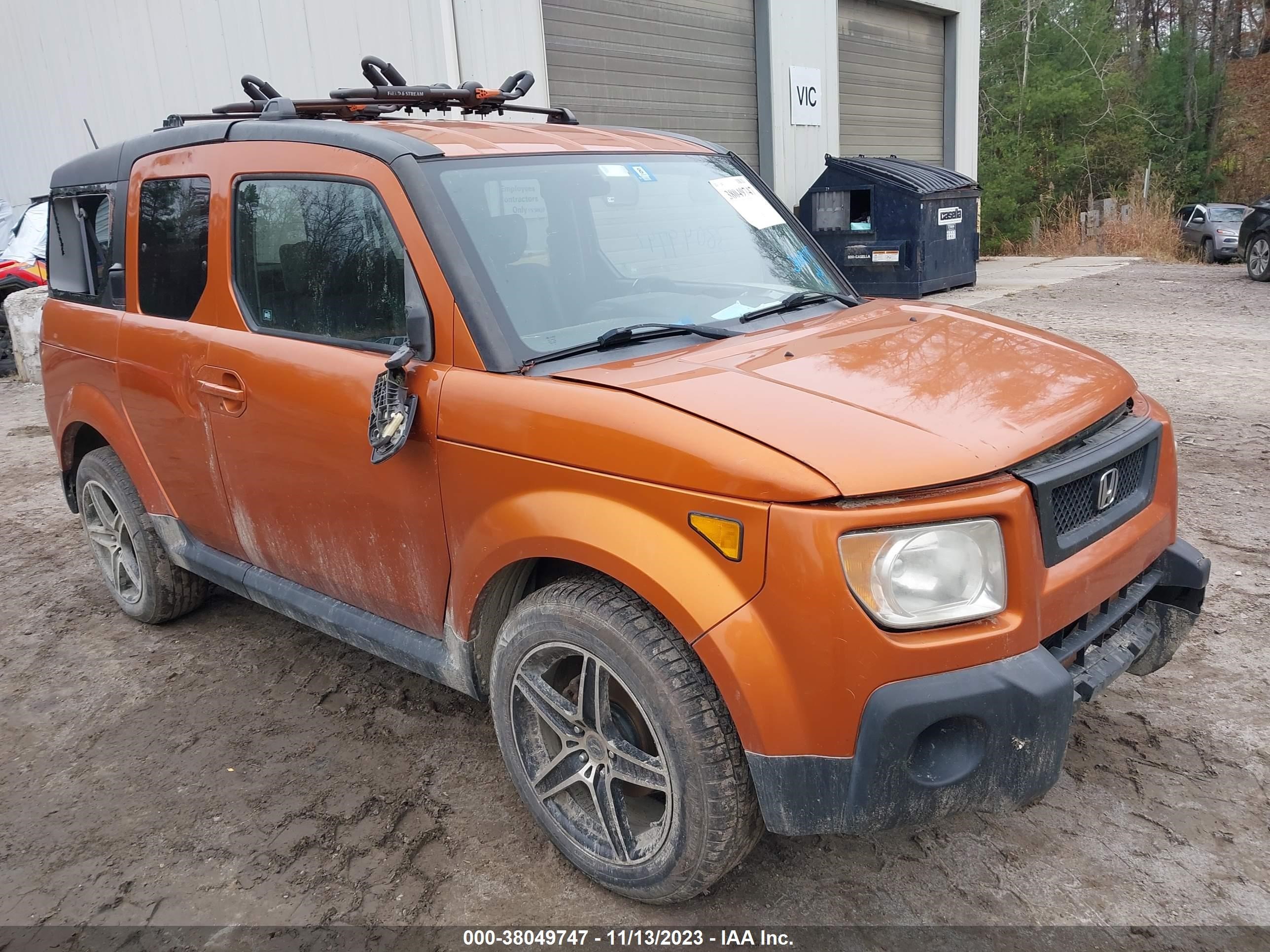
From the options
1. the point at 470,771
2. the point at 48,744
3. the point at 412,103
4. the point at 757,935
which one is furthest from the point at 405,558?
the point at 412,103

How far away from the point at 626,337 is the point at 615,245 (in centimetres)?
46

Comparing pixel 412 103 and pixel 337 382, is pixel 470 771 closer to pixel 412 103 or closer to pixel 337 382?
pixel 337 382

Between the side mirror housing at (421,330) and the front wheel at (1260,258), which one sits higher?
the side mirror housing at (421,330)

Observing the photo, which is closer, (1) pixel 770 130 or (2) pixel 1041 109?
(1) pixel 770 130

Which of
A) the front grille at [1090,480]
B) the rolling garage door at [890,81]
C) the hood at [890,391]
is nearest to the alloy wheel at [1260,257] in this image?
the rolling garage door at [890,81]

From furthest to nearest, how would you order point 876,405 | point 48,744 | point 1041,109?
point 1041,109 → point 48,744 → point 876,405

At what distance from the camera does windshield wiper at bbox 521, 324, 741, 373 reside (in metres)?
2.68

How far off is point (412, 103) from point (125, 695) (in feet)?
8.41

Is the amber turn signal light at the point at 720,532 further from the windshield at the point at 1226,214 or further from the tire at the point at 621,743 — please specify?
the windshield at the point at 1226,214

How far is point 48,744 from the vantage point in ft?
11.8

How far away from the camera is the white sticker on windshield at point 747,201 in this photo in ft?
11.5

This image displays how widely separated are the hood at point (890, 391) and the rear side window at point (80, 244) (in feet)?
8.37

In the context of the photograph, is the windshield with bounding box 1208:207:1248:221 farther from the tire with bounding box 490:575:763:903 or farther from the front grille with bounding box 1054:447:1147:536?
the tire with bounding box 490:575:763:903

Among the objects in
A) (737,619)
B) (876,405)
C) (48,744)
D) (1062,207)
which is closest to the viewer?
(737,619)
